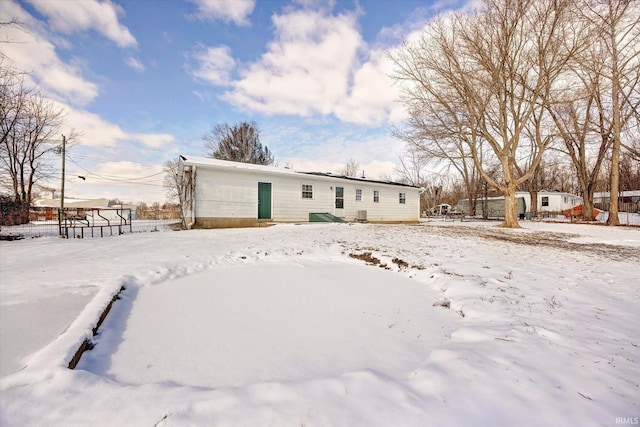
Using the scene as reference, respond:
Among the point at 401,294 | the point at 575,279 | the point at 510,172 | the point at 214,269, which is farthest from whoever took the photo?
the point at 510,172

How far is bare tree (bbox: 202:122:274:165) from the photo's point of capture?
28.7 meters

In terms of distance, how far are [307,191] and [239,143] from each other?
17.5m

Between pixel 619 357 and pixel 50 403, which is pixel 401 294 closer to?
pixel 619 357

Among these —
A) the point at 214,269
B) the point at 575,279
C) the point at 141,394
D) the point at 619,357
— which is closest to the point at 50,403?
the point at 141,394

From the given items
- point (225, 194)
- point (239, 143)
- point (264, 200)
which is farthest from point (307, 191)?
point (239, 143)

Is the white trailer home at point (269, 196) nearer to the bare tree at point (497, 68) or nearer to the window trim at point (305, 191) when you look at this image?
the window trim at point (305, 191)

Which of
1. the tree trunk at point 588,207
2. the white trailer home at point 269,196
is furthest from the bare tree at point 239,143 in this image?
the tree trunk at point 588,207

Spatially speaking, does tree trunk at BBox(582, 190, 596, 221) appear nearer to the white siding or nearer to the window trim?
the window trim

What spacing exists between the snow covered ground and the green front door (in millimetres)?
8363

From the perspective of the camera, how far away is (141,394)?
5.18 ft

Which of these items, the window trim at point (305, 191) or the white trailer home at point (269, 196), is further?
the window trim at point (305, 191)

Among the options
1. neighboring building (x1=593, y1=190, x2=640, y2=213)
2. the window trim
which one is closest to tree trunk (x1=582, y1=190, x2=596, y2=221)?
neighboring building (x1=593, y1=190, x2=640, y2=213)

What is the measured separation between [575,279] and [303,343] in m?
4.41

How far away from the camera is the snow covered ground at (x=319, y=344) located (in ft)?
4.67
